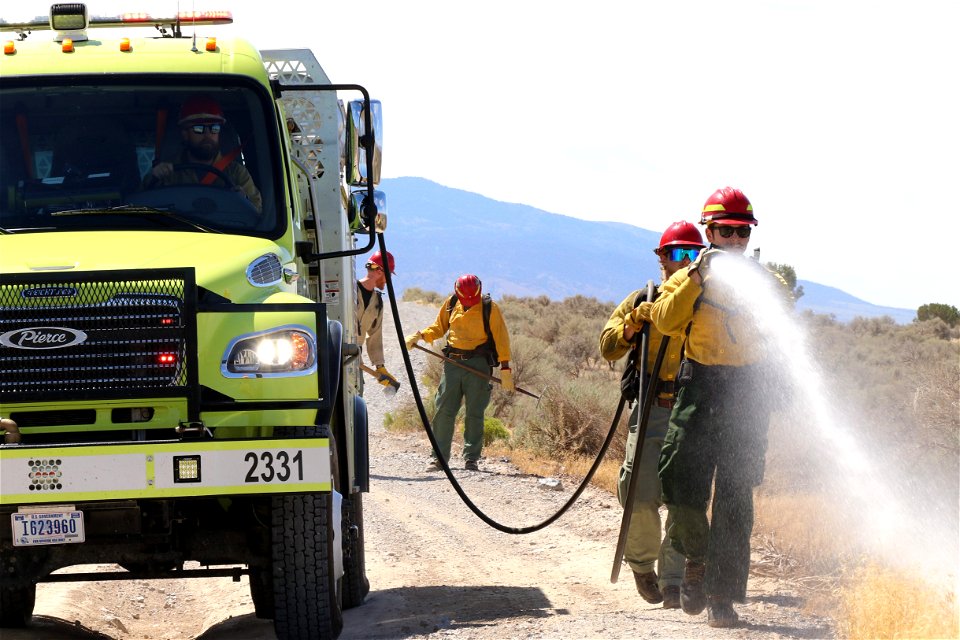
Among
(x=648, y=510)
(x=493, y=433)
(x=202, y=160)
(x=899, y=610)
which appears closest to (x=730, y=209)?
(x=648, y=510)

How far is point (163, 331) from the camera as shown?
5.48 m

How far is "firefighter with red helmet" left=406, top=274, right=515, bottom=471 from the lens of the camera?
13.9 metres

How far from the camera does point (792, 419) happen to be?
731 cm

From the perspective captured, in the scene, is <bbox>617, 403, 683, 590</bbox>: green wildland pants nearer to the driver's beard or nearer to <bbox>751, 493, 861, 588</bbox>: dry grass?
<bbox>751, 493, 861, 588</bbox>: dry grass

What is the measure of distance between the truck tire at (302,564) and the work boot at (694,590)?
2.05 meters

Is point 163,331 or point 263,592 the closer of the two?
point 163,331

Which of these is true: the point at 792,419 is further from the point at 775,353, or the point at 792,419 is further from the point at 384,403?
the point at 384,403

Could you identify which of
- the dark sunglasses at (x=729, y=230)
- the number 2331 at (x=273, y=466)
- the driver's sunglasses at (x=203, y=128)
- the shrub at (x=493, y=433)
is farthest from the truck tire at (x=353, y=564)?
the shrub at (x=493, y=433)

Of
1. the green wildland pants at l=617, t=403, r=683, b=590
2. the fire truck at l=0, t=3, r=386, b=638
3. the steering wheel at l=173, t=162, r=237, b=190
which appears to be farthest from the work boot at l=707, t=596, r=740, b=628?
the steering wheel at l=173, t=162, r=237, b=190

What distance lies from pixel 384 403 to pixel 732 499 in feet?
54.0

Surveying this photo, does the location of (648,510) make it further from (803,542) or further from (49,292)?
(49,292)

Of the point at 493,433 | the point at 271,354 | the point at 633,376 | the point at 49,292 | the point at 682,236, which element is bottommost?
the point at 493,433

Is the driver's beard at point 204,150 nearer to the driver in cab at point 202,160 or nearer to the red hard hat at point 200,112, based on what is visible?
the driver in cab at point 202,160

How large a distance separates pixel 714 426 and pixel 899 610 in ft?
4.32
